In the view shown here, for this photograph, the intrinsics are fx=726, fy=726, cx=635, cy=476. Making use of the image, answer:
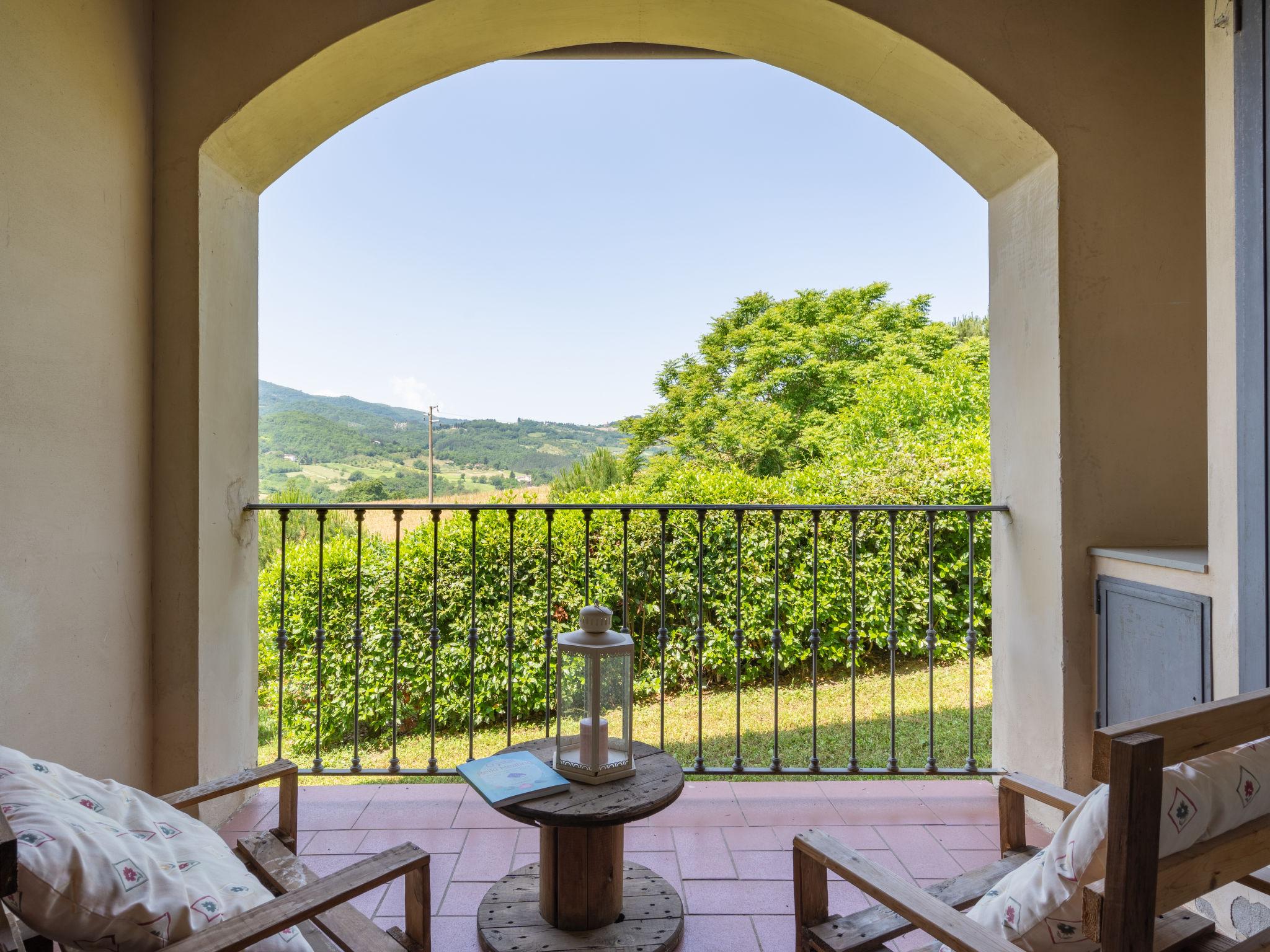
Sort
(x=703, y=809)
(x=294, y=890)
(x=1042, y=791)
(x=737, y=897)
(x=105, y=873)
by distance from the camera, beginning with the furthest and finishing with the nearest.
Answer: (x=703, y=809)
(x=737, y=897)
(x=1042, y=791)
(x=294, y=890)
(x=105, y=873)

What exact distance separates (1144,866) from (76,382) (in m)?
2.66

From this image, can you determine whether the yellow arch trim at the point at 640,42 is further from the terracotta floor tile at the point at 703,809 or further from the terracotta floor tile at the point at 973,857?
the terracotta floor tile at the point at 703,809

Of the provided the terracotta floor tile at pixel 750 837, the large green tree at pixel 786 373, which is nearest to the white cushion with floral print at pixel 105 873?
the terracotta floor tile at pixel 750 837

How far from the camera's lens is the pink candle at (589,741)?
5.71 feet

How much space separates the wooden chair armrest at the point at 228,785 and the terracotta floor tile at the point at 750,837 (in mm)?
1429

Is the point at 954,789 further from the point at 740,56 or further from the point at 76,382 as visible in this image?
the point at 76,382

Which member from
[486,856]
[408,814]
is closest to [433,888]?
[486,856]

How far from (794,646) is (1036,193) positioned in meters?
3.43

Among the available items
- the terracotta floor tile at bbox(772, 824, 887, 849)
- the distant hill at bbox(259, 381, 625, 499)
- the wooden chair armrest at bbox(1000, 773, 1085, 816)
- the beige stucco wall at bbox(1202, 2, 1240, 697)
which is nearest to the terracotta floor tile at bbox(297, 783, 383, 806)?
the terracotta floor tile at bbox(772, 824, 887, 849)

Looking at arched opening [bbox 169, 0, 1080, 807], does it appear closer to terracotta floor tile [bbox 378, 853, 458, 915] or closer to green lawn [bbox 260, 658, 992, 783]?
terracotta floor tile [bbox 378, 853, 458, 915]

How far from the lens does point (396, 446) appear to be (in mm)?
10875

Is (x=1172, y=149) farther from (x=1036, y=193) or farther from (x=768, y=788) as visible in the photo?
(x=768, y=788)

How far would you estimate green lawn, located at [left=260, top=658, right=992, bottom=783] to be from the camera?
4273 mm

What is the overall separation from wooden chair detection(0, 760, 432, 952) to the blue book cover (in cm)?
31
